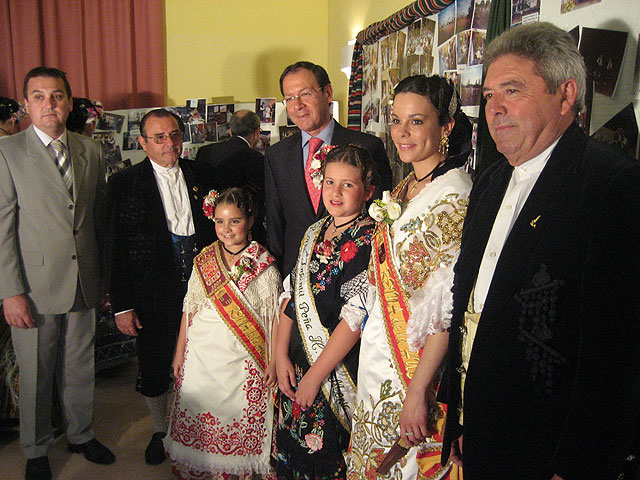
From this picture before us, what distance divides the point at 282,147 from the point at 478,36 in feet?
3.33

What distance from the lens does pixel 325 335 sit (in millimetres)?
1671

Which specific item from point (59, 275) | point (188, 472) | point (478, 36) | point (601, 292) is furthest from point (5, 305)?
point (478, 36)

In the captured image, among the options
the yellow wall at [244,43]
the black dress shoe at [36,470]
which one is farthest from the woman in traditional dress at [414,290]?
the yellow wall at [244,43]

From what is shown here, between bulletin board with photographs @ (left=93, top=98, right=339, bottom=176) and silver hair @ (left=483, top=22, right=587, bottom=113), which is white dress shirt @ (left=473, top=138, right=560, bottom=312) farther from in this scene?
bulletin board with photographs @ (left=93, top=98, right=339, bottom=176)

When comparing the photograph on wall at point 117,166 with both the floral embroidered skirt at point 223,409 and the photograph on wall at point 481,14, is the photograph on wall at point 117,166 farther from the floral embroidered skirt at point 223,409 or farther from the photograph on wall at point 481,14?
the photograph on wall at point 481,14

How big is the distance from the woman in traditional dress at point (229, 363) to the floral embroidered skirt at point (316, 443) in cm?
30

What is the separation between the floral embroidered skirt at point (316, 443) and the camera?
65.2 inches

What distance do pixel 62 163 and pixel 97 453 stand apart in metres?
1.33

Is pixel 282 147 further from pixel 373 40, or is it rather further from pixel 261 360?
pixel 373 40

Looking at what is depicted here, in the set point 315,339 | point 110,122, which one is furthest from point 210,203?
point 110,122

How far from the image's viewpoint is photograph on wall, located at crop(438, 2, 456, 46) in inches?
98.0

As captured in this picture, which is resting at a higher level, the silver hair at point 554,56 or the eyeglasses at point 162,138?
the silver hair at point 554,56

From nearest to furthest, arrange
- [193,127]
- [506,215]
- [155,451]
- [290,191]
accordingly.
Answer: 1. [506,215]
2. [290,191]
3. [155,451]
4. [193,127]

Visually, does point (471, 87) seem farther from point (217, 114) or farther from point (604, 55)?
point (217, 114)
